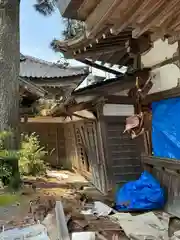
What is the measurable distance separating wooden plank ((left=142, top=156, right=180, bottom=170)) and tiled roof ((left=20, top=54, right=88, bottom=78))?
12.3m

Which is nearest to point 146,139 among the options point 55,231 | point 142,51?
point 142,51

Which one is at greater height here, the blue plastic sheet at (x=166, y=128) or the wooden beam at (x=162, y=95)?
the wooden beam at (x=162, y=95)

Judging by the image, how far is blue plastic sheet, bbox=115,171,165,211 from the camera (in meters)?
6.46

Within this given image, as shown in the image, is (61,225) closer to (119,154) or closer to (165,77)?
(165,77)

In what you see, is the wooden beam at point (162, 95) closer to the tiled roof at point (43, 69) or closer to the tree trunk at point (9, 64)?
the tree trunk at point (9, 64)

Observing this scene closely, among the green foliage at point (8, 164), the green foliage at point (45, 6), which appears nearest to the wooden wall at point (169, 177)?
the green foliage at point (8, 164)

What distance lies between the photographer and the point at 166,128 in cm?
629

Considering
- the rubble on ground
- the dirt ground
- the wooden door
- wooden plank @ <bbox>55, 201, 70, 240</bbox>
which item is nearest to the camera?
wooden plank @ <bbox>55, 201, 70, 240</bbox>

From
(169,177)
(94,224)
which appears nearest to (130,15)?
(94,224)

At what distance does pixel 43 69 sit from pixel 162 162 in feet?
51.7

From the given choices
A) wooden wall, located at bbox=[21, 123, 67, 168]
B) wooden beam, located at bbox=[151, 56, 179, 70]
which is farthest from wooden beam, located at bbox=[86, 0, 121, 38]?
wooden wall, located at bbox=[21, 123, 67, 168]

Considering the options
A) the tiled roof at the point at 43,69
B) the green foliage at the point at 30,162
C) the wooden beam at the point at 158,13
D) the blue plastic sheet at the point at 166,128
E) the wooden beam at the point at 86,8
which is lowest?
the green foliage at the point at 30,162

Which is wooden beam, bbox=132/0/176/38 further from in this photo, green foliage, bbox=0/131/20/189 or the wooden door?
green foliage, bbox=0/131/20/189

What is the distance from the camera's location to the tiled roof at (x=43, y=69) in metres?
19.3
